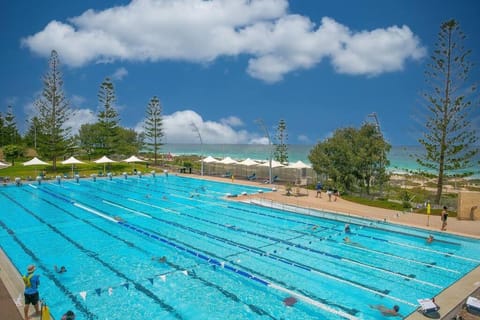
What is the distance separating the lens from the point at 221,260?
424 inches

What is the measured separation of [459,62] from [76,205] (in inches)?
1026

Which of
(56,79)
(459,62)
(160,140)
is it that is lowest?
(160,140)

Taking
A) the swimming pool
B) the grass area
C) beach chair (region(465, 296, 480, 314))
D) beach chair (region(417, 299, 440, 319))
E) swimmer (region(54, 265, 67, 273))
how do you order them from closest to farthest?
beach chair (region(465, 296, 480, 314)) < beach chair (region(417, 299, 440, 319)) < the swimming pool < swimmer (region(54, 265, 67, 273)) < the grass area

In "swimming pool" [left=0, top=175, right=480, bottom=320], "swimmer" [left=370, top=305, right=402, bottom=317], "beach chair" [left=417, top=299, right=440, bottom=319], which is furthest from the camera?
"swimming pool" [left=0, top=175, right=480, bottom=320]

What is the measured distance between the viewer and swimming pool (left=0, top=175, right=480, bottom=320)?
7914 millimetres

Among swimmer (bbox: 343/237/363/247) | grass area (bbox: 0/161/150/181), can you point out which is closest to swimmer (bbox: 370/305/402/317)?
swimmer (bbox: 343/237/363/247)

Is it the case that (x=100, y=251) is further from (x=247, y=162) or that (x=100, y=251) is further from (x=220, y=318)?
(x=247, y=162)

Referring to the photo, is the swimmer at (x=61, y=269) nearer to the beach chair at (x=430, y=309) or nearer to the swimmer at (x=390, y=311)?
the swimmer at (x=390, y=311)

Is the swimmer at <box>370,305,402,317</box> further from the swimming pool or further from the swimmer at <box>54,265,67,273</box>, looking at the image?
the swimmer at <box>54,265,67,273</box>

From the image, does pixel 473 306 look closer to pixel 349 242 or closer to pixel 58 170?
pixel 349 242

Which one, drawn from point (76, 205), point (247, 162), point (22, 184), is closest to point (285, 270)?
point (76, 205)

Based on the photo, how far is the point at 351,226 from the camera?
51.1 feet

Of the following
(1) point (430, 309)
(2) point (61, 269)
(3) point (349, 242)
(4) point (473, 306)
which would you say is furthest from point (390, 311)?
(2) point (61, 269)

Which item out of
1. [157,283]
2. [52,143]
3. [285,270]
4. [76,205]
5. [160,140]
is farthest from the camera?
[160,140]
